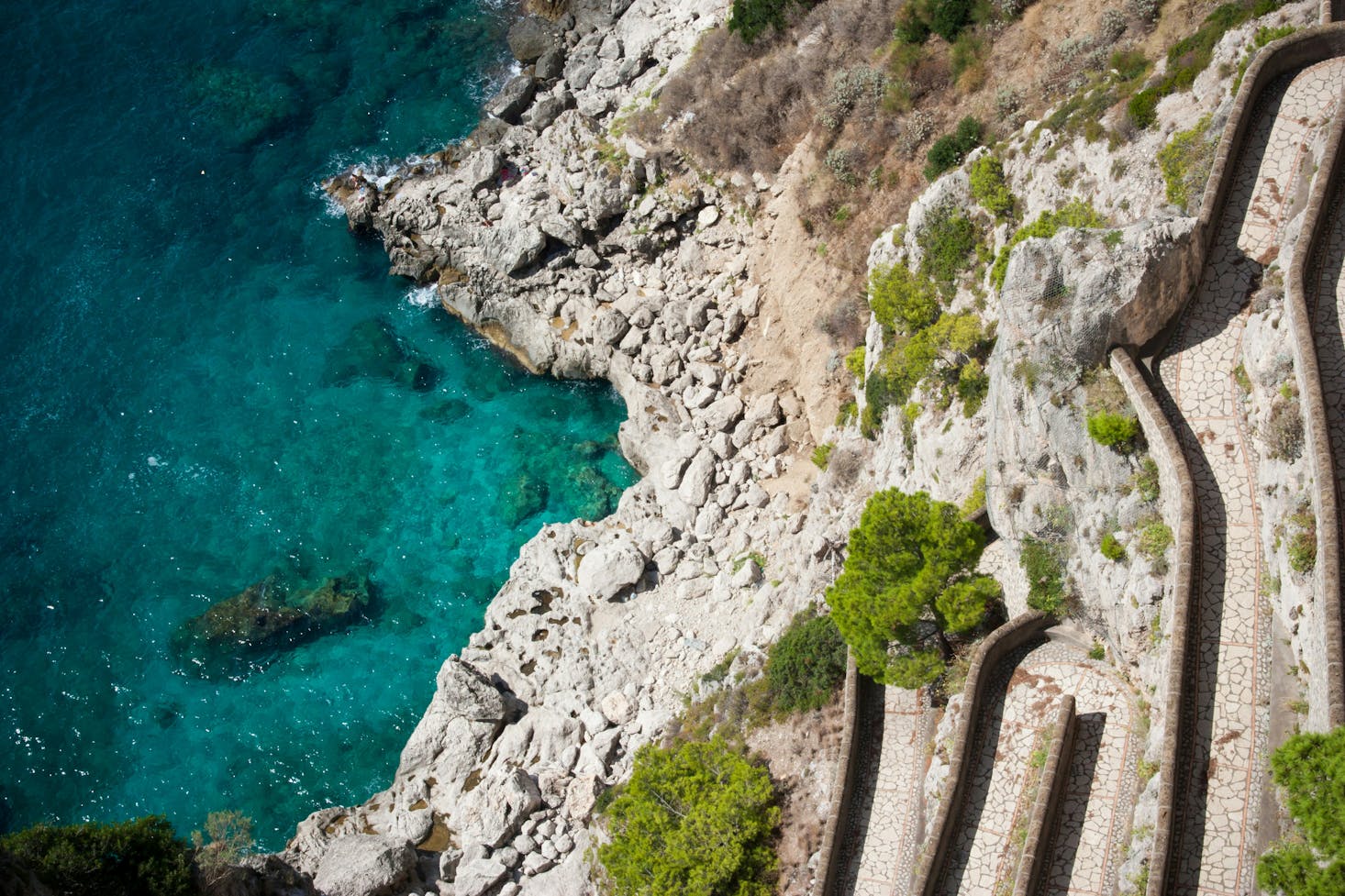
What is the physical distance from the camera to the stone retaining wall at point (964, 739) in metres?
28.1

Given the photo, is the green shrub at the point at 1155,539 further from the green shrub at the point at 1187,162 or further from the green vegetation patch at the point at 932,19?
the green vegetation patch at the point at 932,19

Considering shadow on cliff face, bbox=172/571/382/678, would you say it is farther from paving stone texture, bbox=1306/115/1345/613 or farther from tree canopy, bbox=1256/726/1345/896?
paving stone texture, bbox=1306/115/1345/613

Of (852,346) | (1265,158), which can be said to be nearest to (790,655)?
(852,346)

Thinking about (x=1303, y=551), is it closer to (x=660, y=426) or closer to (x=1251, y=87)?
(x=1251, y=87)

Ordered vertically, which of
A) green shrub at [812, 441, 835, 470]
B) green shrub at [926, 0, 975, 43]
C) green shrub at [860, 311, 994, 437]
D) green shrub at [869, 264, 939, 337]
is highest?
green shrub at [926, 0, 975, 43]

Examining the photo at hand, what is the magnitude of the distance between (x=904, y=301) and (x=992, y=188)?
4.80 meters

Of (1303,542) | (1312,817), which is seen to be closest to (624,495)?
(1303,542)

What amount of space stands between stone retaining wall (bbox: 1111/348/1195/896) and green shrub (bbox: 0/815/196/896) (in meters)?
28.2

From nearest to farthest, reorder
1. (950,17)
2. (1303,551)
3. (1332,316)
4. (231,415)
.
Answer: (1303,551), (1332,316), (950,17), (231,415)

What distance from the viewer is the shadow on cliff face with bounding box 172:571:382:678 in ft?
153

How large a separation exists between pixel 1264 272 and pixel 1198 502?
262 inches

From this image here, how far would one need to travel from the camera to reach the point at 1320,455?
2525 centimetres

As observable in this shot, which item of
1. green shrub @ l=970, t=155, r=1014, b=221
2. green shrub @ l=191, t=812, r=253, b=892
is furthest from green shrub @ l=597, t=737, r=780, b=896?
green shrub @ l=970, t=155, r=1014, b=221

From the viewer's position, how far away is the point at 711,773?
33375 millimetres
